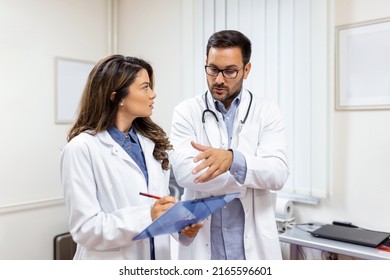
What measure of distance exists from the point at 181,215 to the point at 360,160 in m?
1.40

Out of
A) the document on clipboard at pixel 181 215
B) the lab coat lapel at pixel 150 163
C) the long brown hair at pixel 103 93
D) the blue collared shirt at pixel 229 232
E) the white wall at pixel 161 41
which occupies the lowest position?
the blue collared shirt at pixel 229 232

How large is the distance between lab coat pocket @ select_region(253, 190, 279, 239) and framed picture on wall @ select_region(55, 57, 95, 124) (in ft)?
5.91

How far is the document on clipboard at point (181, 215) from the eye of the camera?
87 cm

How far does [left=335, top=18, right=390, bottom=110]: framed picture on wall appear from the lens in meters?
1.84

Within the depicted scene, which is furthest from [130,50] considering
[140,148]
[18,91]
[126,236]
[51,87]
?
[126,236]

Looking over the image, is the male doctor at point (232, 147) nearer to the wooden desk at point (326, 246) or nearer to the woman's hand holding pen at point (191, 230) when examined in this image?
the woman's hand holding pen at point (191, 230)

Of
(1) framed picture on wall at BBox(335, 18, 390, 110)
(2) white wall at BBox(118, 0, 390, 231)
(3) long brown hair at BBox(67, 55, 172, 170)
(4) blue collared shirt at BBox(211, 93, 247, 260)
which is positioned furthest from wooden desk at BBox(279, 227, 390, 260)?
(3) long brown hair at BBox(67, 55, 172, 170)

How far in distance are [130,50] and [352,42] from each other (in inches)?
72.1

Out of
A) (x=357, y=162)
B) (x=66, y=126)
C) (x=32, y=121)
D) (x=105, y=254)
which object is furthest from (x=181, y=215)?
(x=66, y=126)

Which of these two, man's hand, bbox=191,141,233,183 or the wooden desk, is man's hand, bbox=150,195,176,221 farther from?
the wooden desk

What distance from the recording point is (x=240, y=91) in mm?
1403

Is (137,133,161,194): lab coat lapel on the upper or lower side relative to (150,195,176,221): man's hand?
upper

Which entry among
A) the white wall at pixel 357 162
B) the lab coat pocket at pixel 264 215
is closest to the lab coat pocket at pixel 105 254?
the lab coat pocket at pixel 264 215

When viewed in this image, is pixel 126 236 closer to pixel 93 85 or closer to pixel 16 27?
pixel 93 85
